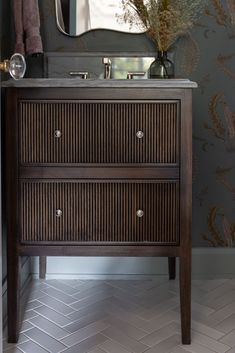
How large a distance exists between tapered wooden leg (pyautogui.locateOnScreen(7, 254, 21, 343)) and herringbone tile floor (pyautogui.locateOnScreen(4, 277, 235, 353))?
0.05 meters

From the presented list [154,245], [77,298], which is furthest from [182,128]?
[77,298]

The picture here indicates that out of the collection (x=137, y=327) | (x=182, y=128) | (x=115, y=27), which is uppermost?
(x=115, y=27)

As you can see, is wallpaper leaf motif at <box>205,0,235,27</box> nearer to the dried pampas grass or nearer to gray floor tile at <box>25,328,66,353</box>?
the dried pampas grass

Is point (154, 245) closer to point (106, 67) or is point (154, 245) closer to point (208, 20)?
point (106, 67)

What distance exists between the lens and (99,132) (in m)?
1.90

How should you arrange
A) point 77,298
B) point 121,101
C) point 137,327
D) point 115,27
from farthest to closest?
1. point 115,27
2. point 77,298
3. point 137,327
4. point 121,101

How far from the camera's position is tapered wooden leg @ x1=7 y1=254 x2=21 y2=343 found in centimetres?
194

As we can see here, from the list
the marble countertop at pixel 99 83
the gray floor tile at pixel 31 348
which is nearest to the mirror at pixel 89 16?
the marble countertop at pixel 99 83

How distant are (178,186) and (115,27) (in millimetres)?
1010

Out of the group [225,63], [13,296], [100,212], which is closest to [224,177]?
[225,63]

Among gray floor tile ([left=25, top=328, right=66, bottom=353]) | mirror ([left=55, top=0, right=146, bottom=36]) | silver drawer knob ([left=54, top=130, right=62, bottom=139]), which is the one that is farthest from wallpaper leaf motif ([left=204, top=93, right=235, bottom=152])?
gray floor tile ([left=25, top=328, right=66, bottom=353])

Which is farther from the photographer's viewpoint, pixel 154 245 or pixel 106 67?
pixel 106 67

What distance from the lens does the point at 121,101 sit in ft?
6.17

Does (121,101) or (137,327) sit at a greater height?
(121,101)
